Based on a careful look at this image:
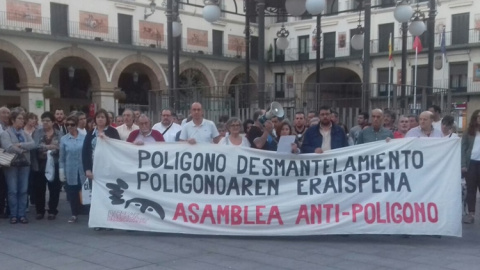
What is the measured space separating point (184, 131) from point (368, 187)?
9.21ft

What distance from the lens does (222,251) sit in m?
6.45

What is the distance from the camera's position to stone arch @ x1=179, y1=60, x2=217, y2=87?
33.7 metres

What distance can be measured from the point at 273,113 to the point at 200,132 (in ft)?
6.37

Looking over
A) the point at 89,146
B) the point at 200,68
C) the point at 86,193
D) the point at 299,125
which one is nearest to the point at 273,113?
the point at 299,125

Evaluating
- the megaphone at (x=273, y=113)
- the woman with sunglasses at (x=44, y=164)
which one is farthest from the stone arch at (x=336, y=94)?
the woman with sunglasses at (x=44, y=164)

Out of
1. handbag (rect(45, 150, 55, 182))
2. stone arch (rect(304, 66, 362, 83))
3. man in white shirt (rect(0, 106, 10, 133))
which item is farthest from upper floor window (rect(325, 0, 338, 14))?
stone arch (rect(304, 66, 362, 83))

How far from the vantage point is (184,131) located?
8312mm

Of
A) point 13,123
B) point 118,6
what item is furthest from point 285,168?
point 118,6

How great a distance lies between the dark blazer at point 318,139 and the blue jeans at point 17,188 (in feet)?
13.5

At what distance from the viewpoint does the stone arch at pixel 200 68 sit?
111ft

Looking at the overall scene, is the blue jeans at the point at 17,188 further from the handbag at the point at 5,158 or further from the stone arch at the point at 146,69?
the stone arch at the point at 146,69

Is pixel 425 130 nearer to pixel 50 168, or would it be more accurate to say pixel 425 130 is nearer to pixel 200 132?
pixel 200 132

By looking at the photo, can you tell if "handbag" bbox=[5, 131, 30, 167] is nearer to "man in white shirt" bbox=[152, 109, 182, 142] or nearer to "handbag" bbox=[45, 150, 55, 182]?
"handbag" bbox=[45, 150, 55, 182]

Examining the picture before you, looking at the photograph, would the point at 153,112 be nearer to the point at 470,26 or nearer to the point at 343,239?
the point at 343,239
